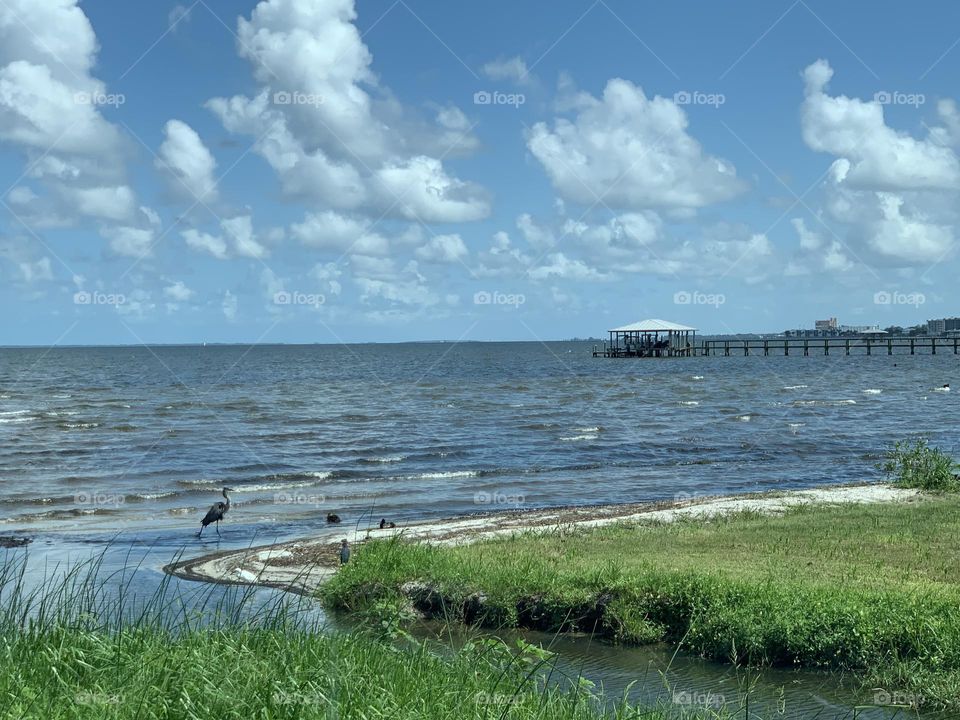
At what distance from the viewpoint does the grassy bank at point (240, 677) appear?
527cm

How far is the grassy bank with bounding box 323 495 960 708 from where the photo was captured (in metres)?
10.4

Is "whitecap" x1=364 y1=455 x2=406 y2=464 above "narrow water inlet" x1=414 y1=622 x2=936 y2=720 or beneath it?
beneath

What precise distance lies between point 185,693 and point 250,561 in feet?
39.8

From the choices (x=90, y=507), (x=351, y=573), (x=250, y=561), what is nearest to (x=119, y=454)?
(x=90, y=507)

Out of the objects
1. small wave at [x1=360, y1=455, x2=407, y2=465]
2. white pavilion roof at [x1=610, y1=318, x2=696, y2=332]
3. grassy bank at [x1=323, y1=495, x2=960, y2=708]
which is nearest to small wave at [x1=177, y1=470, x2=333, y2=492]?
small wave at [x1=360, y1=455, x2=407, y2=465]

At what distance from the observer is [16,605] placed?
24.6ft

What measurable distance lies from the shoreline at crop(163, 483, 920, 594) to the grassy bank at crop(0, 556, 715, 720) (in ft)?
26.8

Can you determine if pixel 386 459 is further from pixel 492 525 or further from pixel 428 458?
pixel 492 525

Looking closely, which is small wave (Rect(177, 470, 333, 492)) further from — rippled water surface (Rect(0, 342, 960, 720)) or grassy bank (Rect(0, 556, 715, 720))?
grassy bank (Rect(0, 556, 715, 720))

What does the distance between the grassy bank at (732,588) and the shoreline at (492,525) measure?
1565 millimetres

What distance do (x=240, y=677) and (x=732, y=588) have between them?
745cm

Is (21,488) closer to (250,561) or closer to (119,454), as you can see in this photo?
(119,454)

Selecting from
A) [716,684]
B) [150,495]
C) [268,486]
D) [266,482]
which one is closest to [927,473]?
[716,684]

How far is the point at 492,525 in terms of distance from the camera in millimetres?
20031
